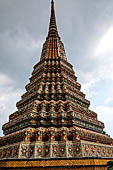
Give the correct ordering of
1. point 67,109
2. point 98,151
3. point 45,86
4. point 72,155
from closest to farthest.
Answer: point 72,155 → point 98,151 → point 67,109 → point 45,86

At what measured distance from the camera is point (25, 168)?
7828mm

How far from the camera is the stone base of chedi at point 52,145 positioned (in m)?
8.70

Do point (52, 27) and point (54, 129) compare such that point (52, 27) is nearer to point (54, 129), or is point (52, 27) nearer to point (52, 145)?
point (54, 129)

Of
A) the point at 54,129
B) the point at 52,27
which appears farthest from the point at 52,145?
the point at 52,27

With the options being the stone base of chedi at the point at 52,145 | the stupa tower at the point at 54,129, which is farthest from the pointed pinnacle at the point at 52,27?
the stone base of chedi at the point at 52,145

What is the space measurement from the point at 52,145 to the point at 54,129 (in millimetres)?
1357

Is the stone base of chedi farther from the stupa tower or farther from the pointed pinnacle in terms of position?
the pointed pinnacle

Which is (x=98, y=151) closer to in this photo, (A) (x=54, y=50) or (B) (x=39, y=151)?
(B) (x=39, y=151)

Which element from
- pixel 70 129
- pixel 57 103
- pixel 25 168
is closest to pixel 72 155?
pixel 70 129

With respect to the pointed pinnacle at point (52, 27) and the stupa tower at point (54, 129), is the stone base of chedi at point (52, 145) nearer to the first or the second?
the stupa tower at point (54, 129)

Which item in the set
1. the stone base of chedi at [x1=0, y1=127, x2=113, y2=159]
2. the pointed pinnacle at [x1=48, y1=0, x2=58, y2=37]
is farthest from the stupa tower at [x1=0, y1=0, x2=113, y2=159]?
the pointed pinnacle at [x1=48, y1=0, x2=58, y2=37]

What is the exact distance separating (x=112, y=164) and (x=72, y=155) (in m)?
2.32

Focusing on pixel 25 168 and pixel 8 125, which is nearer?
pixel 25 168

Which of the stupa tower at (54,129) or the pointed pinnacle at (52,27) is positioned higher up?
the pointed pinnacle at (52,27)
